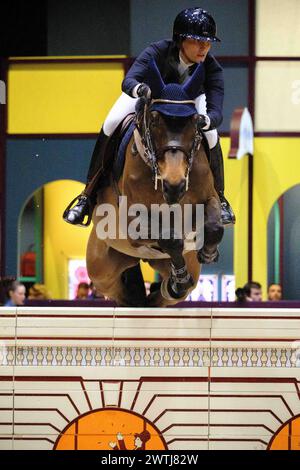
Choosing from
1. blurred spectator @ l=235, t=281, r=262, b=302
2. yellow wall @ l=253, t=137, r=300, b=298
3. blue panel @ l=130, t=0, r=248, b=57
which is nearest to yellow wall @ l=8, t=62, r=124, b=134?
blue panel @ l=130, t=0, r=248, b=57

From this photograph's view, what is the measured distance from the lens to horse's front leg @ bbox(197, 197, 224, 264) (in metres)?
4.21

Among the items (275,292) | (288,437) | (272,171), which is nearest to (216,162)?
(288,437)

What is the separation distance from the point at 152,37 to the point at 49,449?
4187 millimetres

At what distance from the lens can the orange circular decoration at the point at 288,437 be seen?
4152 mm

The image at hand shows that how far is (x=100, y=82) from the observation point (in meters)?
7.91

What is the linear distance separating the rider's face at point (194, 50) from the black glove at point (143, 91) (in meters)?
0.40

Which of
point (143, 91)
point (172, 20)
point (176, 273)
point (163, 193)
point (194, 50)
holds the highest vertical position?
point (172, 20)

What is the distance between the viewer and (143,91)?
4.02 meters

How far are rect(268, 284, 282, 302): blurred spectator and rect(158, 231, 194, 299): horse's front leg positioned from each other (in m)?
2.19

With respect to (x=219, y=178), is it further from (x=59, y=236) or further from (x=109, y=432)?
(x=59, y=236)

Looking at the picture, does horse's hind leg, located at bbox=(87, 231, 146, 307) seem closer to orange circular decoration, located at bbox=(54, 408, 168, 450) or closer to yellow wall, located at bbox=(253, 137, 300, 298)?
orange circular decoration, located at bbox=(54, 408, 168, 450)

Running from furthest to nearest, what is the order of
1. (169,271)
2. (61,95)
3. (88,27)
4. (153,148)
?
(61,95) → (88,27) → (169,271) → (153,148)

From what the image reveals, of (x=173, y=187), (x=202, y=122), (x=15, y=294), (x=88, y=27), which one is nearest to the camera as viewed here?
(x=173, y=187)

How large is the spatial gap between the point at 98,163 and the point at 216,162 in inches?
25.9
